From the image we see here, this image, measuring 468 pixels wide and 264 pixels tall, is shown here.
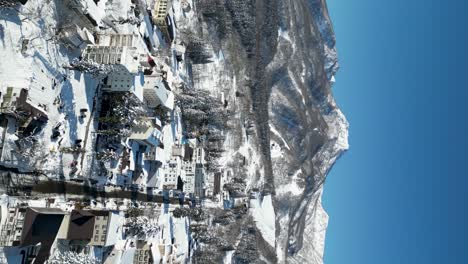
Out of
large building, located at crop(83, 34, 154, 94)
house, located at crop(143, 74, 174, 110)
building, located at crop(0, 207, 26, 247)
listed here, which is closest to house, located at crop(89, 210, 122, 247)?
building, located at crop(0, 207, 26, 247)

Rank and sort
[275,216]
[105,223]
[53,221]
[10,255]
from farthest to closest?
1. [275,216]
2. [105,223]
3. [53,221]
4. [10,255]

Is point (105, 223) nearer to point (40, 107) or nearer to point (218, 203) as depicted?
point (40, 107)

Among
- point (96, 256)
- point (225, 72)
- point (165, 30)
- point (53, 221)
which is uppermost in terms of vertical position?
point (225, 72)

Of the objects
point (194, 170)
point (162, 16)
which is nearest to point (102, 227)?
point (194, 170)

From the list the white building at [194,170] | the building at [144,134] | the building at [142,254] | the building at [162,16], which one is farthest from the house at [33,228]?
the building at [162,16]

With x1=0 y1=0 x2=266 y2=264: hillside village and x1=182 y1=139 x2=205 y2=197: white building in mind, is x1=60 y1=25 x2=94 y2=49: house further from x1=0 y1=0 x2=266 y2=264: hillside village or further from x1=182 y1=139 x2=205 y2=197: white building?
x1=182 y1=139 x2=205 y2=197: white building

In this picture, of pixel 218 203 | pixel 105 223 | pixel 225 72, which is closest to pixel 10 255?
pixel 105 223

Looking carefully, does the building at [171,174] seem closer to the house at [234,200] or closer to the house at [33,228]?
the house at [234,200]

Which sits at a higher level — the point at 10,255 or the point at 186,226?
the point at 186,226
